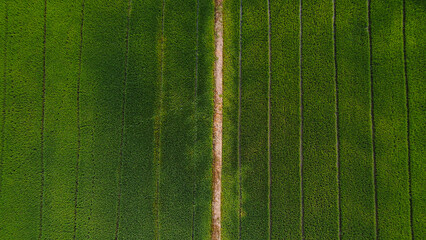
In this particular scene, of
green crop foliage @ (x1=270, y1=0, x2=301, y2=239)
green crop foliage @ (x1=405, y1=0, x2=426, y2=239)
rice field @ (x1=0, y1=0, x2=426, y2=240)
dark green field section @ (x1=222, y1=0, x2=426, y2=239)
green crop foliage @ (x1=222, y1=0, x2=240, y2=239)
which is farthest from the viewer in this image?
green crop foliage @ (x1=222, y1=0, x2=240, y2=239)

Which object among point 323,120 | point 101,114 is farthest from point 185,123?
point 323,120

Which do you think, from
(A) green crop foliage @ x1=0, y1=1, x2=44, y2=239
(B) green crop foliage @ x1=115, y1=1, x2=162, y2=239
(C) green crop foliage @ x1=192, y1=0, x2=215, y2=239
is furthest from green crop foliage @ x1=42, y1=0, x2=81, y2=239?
(C) green crop foliage @ x1=192, y1=0, x2=215, y2=239

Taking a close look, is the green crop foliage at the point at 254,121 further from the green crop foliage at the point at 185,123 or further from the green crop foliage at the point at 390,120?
the green crop foliage at the point at 390,120

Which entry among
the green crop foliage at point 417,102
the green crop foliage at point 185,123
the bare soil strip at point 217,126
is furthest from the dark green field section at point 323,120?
the green crop foliage at point 185,123

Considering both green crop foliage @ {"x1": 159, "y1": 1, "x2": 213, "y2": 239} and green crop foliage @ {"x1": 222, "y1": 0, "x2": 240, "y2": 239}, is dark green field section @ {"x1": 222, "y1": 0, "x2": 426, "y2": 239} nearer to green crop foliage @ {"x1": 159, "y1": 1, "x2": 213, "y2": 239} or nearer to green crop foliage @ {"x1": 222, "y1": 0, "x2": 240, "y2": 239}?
green crop foliage @ {"x1": 222, "y1": 0, "x2": 240, "y2": 239}

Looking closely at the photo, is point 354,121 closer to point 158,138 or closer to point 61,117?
point 158,138

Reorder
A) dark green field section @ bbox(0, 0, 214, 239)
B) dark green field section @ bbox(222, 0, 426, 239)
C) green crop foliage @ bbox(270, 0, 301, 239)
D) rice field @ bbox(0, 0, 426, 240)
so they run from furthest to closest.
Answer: dark green field section @ bbox(0, 0, 214, 239)
green crop foliage @ bbox(270, 0, 301, 239)
rice field @ bbox(0, 0, 426, 240)
dark green field section @ bbox(222, 0, 426, 239)
